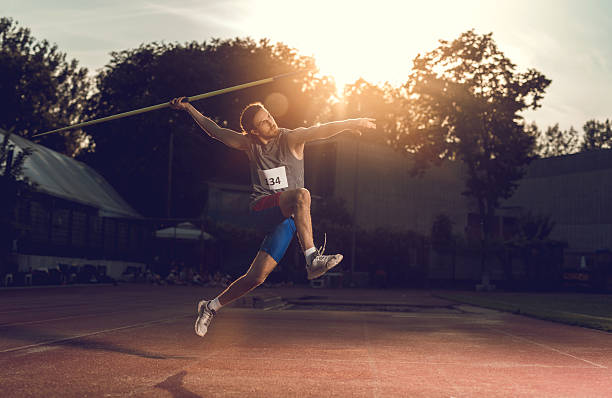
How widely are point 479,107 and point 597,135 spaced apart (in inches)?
2495

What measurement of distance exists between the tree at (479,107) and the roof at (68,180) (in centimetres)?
1861

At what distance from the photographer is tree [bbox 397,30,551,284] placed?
3894 cm

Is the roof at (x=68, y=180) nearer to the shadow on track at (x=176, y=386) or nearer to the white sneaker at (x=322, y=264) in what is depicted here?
the white sneaker at (x=322, y=264)

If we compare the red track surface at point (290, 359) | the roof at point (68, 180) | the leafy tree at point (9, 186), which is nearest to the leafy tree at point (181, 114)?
the roof at point (68, 180)

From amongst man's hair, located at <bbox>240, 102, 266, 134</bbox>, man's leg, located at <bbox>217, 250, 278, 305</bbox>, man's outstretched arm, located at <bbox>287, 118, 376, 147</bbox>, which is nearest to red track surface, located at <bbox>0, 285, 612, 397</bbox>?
man's leg, located at <bbox>217, 250, 278, 305</bbox>

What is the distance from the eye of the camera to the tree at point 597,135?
307 feet

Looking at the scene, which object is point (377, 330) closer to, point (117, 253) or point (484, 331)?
point (484, 331)

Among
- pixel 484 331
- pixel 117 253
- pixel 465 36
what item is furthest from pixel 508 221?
pixel 484 331

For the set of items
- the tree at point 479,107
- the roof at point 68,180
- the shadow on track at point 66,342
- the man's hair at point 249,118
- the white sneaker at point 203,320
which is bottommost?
the shadow on track at point 66,342

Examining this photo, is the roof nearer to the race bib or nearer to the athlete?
the athlete

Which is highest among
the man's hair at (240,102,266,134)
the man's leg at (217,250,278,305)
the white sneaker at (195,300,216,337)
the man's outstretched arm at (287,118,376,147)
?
the man's hair at (240,102,266,134)

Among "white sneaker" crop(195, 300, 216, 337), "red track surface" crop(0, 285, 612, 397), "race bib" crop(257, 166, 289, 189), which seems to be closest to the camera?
"red track surface" crop(0, 285, 612, 397)

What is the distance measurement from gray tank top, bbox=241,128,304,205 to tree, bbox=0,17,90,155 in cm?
3690

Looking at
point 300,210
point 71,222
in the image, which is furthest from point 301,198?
point 71,222
